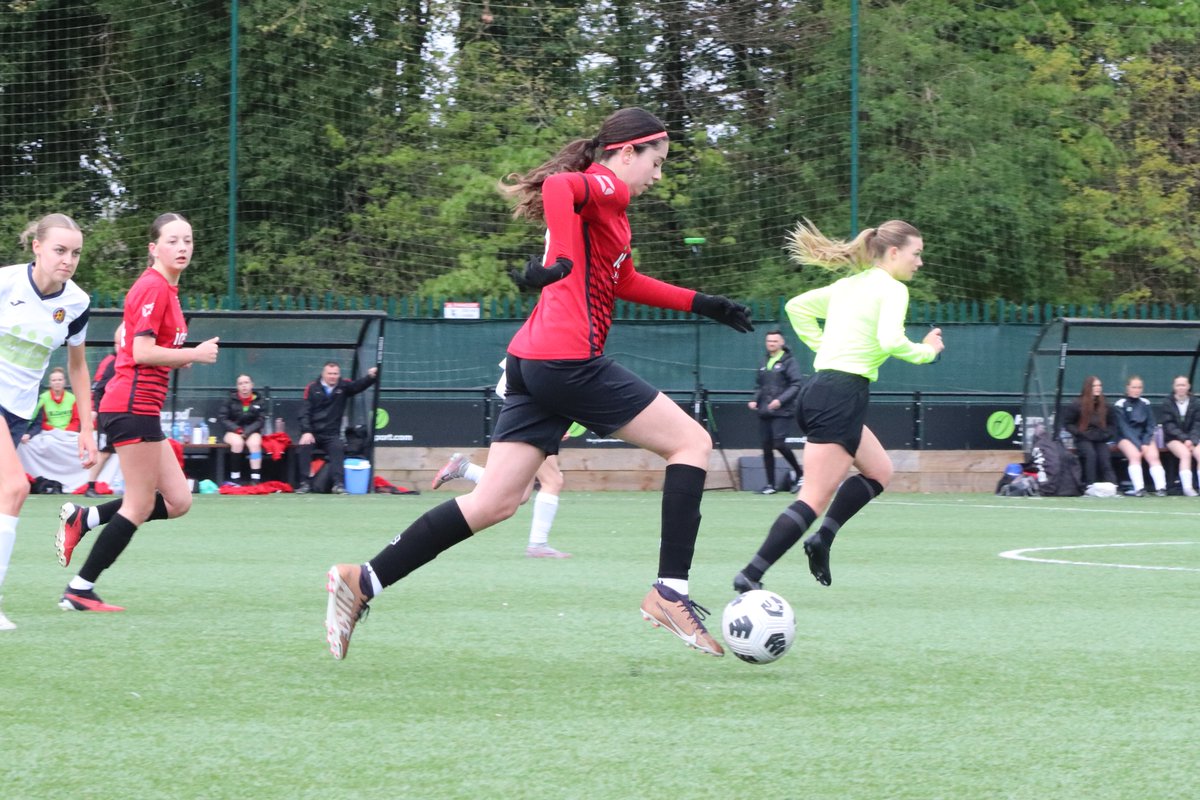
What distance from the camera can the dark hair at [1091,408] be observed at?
2030 cm

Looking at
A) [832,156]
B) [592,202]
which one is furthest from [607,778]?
[832,156]

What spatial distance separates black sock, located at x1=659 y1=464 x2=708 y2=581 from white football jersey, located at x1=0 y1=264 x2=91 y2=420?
2.76m

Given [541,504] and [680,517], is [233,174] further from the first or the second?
[680,517]

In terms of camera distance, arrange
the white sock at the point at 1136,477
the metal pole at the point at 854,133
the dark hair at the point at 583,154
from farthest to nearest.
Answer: the metal pole at the point at 854,133, the white sock at the point at 1136,477, the dark hair at the point at 583,154

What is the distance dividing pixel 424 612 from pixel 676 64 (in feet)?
57.3

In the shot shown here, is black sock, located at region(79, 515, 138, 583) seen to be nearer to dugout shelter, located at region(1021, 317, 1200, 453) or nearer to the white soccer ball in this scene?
the white soccer ball

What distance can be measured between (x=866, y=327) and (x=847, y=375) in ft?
0.86

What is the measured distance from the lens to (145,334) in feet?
24.1

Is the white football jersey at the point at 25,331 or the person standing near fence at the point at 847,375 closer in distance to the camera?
the white football jersey at the point at 25,331

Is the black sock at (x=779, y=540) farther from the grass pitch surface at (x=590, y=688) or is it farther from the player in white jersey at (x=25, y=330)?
the player in white jersey at (x=25, y=330)

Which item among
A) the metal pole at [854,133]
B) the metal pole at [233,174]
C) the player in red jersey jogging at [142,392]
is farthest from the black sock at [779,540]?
the metal pole at [854,133]

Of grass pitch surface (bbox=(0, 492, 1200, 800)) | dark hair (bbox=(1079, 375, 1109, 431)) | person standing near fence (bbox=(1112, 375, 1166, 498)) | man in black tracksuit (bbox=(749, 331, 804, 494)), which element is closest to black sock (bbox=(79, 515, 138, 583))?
grass pitch surface (bbox=(0, 492, 1200, 800))

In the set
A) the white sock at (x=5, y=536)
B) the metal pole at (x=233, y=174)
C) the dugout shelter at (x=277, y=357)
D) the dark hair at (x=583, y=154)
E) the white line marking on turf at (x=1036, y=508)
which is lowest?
the white line marking on turf at (x=1036, y=508)

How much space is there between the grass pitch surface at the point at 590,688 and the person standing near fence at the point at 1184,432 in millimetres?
10569
